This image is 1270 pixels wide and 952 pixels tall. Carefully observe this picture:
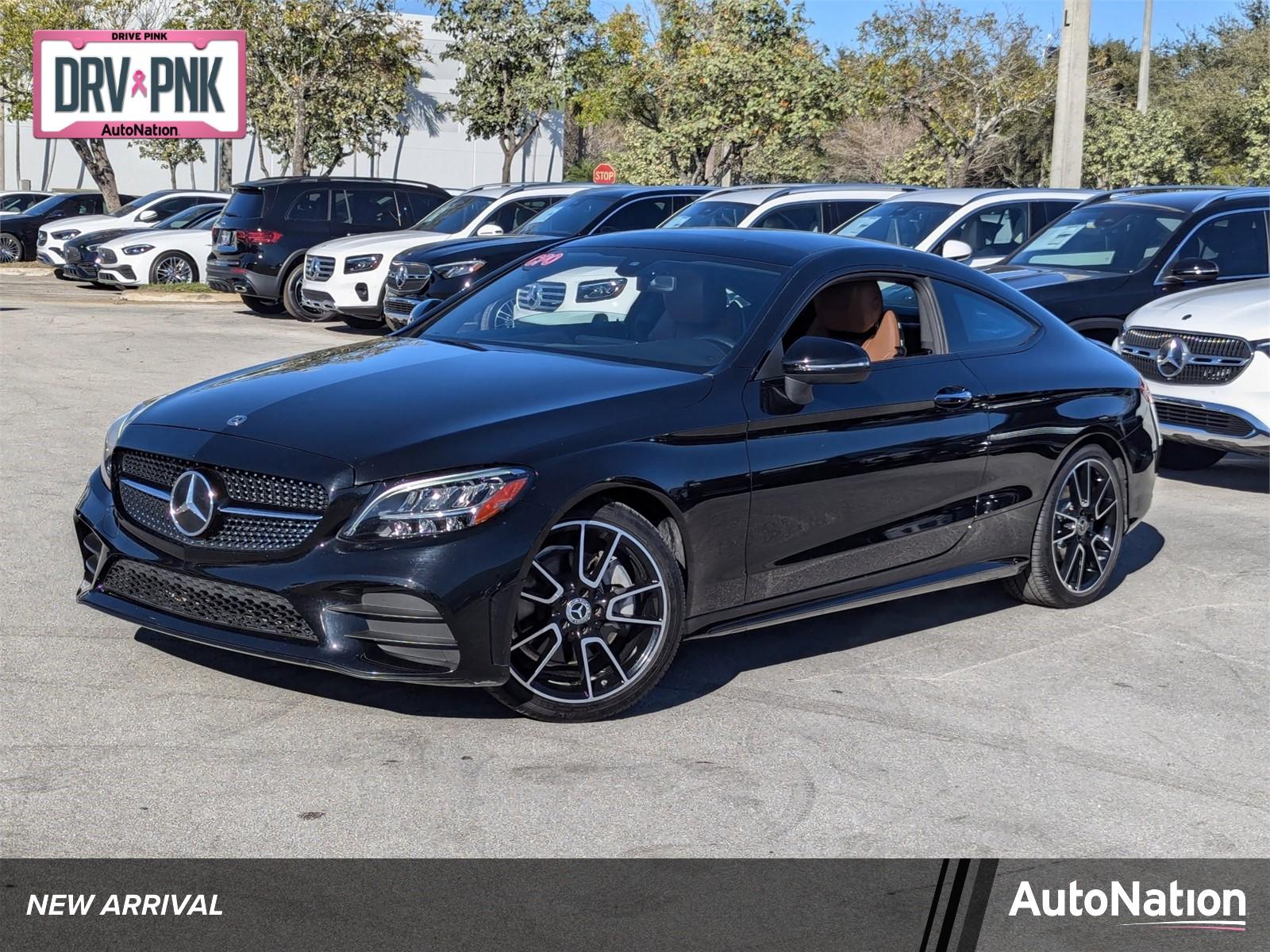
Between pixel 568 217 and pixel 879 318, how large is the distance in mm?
11585

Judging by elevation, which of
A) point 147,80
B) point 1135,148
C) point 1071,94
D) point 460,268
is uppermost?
point 1135,148

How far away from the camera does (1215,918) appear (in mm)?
3922

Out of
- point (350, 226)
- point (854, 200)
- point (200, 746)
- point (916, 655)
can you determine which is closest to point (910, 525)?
point (916, 655)

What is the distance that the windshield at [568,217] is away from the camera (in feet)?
57.1

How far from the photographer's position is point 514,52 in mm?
48500

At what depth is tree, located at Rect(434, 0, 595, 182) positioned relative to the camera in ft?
155

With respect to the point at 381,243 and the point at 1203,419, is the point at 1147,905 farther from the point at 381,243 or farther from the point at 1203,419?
the point at 381,243

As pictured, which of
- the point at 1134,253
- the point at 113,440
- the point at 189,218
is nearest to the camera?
the point at 113,440

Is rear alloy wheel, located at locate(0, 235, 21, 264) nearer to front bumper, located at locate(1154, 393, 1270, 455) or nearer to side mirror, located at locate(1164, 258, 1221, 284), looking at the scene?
side mirror, located at locate(1164, 258, 1221, 284)

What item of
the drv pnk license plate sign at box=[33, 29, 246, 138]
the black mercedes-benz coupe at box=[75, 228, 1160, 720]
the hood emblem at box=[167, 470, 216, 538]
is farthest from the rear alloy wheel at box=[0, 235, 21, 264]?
the hood emblem at box=[167, 470, 216, 538]

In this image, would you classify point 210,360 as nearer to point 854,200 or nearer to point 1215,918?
point 854,200

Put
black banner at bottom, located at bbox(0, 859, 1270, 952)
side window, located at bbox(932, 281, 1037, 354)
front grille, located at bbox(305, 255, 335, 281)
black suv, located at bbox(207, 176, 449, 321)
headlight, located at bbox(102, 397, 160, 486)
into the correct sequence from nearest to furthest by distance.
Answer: black banner at bottom, located at bbox(0, 859, 1270, 952) < headlight, located at bbox(102, 397, 160, 486) < side window, located at bbox(932, 281, 1037, 354) < front grille, located at bbox(305, 255, 335, 281) < black suv, located at bbox(207, 176, 449, 321)

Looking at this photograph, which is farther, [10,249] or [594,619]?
[10,249]

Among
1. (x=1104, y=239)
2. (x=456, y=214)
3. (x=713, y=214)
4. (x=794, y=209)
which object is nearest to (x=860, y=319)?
(x=1104, y=239)
